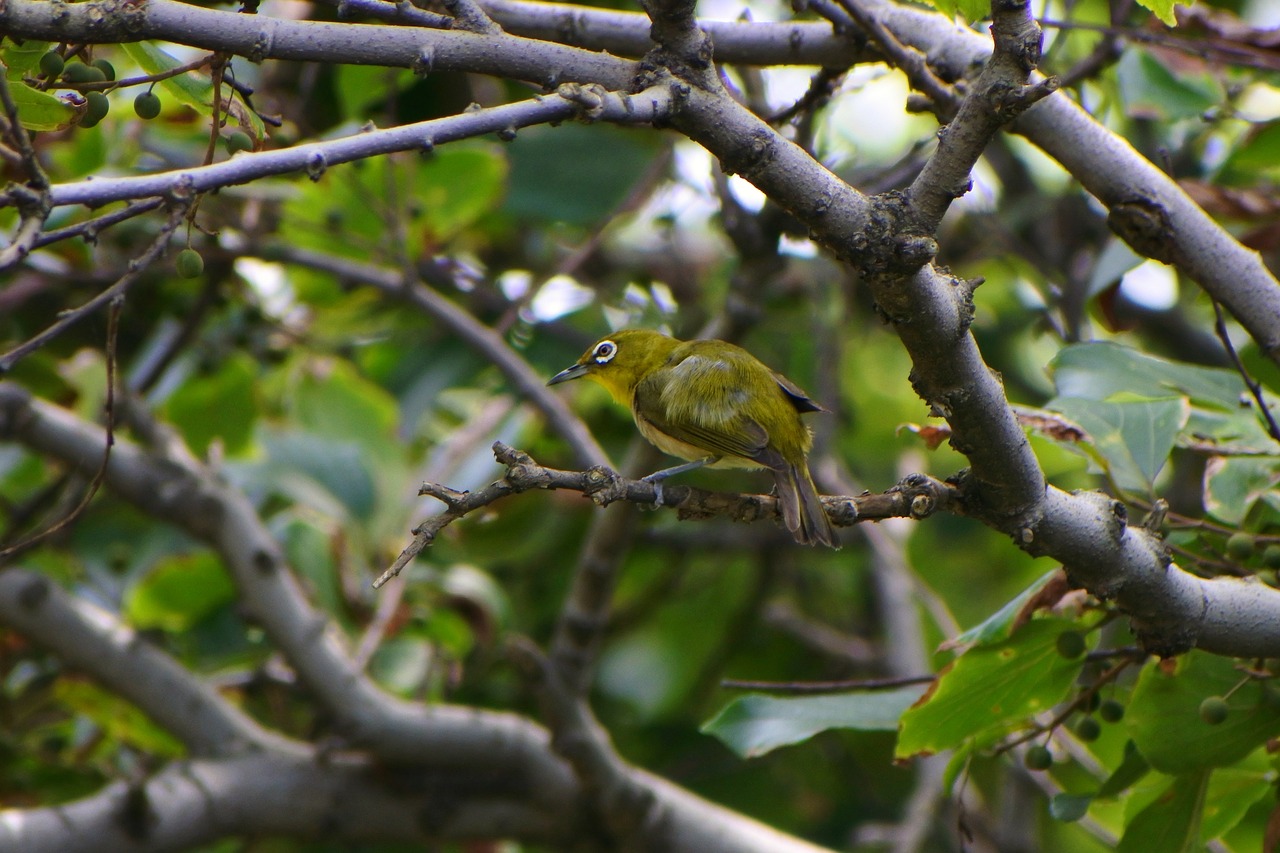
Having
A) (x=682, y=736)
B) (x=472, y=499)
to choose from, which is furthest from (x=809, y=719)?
(x=682, y=736)

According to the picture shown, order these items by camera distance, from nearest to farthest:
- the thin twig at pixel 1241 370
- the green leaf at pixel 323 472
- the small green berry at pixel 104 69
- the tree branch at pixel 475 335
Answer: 1. the small green berry at pixel 104 69
2. the thin twig at pixel 1241 370
3. the tree branch at pixel 475 335
4. the green leaf at pixel 323 472

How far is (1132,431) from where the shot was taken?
2674mm

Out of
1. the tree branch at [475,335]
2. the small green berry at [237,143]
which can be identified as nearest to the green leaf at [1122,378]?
the tree branch at [475,335]

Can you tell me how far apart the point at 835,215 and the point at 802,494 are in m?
1.05

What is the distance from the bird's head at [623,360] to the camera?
3945mm

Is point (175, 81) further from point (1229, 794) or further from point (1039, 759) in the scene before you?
point (1229, 794)

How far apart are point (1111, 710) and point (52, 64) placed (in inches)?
96.8

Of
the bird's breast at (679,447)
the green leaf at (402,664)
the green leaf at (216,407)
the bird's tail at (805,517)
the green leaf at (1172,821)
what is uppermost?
the bird's tail at (805,517)

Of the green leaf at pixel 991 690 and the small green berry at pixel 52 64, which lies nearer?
the small green berry at pixel 52 64

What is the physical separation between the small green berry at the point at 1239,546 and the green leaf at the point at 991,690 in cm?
39

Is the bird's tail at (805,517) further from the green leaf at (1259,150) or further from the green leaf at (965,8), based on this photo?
the green leaf at (1259,150)

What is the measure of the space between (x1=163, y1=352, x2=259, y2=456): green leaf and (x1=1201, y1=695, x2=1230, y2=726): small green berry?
4.10 meters

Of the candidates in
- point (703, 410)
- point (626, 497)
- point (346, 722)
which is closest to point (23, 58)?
point (626, 497)

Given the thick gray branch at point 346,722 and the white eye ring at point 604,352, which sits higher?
the white eye ring at point 604,352
